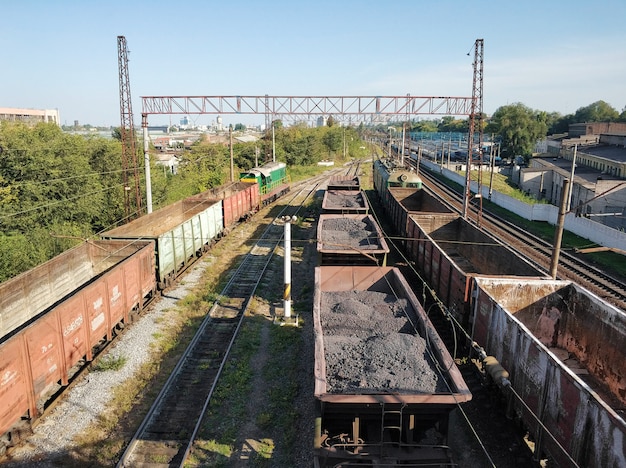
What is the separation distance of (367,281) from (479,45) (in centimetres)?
1917

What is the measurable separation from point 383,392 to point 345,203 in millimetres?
16230

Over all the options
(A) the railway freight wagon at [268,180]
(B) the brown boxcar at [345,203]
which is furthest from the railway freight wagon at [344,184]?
(A) the railway freight wagon at [268,180]

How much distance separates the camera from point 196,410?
9430mm

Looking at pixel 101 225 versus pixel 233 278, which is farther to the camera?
pixel 101 225

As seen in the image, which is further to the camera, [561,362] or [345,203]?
[345,203]

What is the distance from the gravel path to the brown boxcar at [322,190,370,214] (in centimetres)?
855

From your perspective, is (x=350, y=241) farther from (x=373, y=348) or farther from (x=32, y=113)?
(x=32, y=113)

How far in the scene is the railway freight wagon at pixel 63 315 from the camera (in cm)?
788

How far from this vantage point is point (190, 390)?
10.2m

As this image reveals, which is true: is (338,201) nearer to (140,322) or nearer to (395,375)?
(140,322)

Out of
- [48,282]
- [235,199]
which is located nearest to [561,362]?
[48,282]

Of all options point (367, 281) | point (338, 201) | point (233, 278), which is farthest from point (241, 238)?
point (367, 281)

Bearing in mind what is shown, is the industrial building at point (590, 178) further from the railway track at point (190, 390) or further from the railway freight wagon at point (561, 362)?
the railway track at point (190, 390)

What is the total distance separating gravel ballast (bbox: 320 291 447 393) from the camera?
681cm
